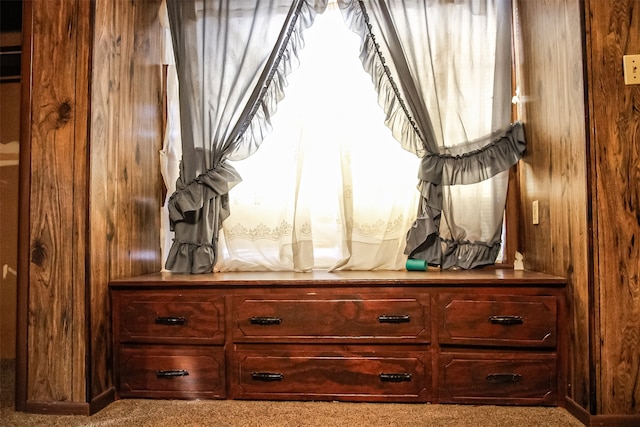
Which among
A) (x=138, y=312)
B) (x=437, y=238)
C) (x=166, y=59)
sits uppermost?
(x=166, y=59)

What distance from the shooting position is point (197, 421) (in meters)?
1.86

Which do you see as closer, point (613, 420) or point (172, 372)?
point (613, 420)

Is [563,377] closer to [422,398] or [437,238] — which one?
[422,398]

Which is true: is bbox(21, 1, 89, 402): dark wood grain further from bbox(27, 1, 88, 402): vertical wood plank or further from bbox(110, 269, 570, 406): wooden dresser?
bbox(110, 269, 570, 406): wooden dresser

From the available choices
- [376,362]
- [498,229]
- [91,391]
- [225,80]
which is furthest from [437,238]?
[91,391]

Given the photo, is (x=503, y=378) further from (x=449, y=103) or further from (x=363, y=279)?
(x=449, y=103)

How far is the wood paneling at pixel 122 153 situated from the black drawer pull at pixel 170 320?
231 millimetres

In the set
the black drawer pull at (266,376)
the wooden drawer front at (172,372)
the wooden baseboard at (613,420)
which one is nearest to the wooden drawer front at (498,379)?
the wooden baseboard at (613,420)

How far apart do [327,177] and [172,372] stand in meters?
1.20

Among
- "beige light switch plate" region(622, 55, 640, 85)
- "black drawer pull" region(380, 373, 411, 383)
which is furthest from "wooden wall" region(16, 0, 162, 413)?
"beige light switch plate" region(622, 55, 640, 85)

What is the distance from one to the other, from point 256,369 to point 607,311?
4.67 feet

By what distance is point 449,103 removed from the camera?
7.92ft

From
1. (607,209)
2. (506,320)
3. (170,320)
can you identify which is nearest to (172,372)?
(170,320)

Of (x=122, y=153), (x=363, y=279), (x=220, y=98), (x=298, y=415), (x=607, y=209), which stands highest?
(x=220, y=98)
